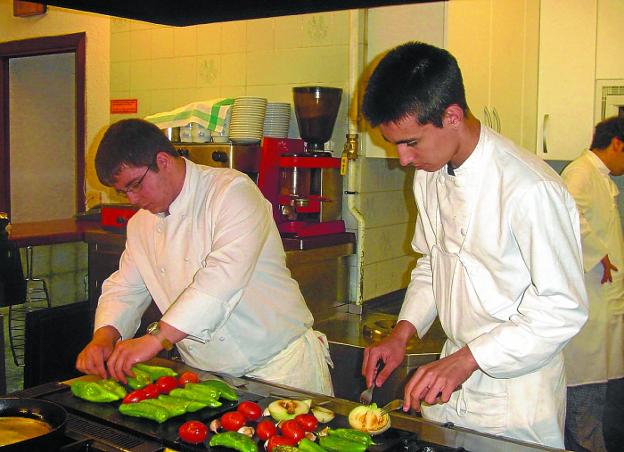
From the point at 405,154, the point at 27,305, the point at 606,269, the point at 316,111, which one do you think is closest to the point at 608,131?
the point at 606,269

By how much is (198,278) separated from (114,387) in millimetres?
345

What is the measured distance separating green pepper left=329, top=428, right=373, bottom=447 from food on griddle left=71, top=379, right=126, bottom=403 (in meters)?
0.57

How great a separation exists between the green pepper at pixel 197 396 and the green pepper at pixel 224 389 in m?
0.04

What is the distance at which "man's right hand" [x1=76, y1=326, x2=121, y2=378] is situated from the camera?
73.7 inches

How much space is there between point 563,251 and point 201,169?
1.11 m

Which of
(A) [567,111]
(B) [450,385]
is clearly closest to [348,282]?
(A) [567,111]

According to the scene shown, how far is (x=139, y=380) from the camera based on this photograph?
1.80m

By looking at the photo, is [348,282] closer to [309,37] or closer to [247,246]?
[309,37]

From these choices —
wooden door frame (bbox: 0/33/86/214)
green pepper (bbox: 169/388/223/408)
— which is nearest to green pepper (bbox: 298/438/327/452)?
green pepper (bbox: 169/388/223/408)

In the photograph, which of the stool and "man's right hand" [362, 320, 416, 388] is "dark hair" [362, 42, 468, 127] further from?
the stool

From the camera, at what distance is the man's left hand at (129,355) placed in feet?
5.79

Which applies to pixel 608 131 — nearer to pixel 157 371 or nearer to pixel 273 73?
pixel 273 73

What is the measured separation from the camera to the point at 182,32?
13.8 ft

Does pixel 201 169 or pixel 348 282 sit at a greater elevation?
pixel 201 169
